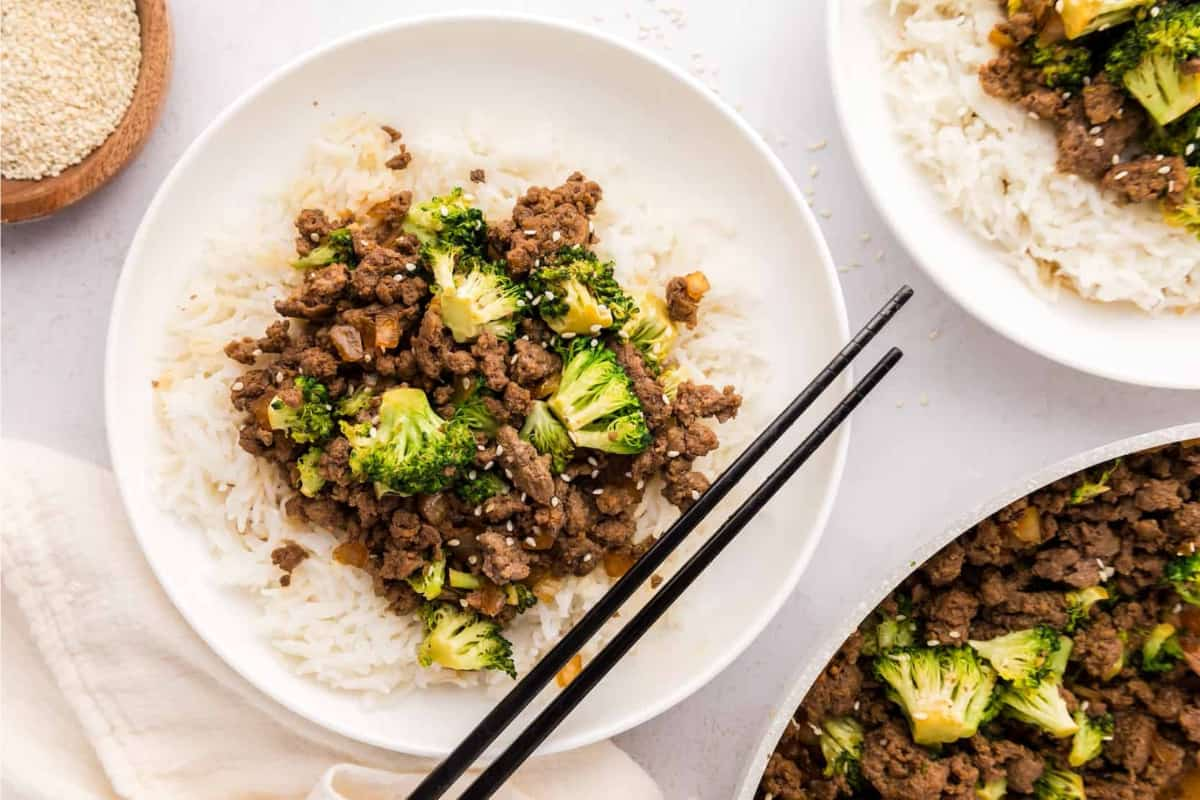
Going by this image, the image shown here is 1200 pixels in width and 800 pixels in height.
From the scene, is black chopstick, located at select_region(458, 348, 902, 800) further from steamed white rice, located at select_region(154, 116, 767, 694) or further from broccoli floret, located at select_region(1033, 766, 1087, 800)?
broccoli floret, located at select_region(1033, 766, 1087, 800)

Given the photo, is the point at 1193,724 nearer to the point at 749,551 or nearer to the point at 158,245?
the point at 749,551

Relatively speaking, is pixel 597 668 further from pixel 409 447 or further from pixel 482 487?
pixel 409 447

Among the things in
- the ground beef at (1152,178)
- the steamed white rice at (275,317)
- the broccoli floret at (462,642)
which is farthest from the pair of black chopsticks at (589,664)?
the ground beef at (1152,178)

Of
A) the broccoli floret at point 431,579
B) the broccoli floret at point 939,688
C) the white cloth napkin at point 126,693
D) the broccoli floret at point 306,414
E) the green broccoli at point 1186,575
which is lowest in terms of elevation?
the white cloth napkin at point 126,693

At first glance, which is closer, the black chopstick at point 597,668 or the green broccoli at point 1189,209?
the black chopstick at point 597,668

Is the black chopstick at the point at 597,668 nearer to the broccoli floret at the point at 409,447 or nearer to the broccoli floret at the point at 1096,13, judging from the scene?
the broccoli floret at the point at 409,447

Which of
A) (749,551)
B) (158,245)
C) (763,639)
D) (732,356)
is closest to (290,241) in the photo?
(158,245)

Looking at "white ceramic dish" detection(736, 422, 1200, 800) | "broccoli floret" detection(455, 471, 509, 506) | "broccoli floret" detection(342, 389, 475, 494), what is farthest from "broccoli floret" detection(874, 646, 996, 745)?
"broccoli floret" detection(342, 389, 475, 494)
